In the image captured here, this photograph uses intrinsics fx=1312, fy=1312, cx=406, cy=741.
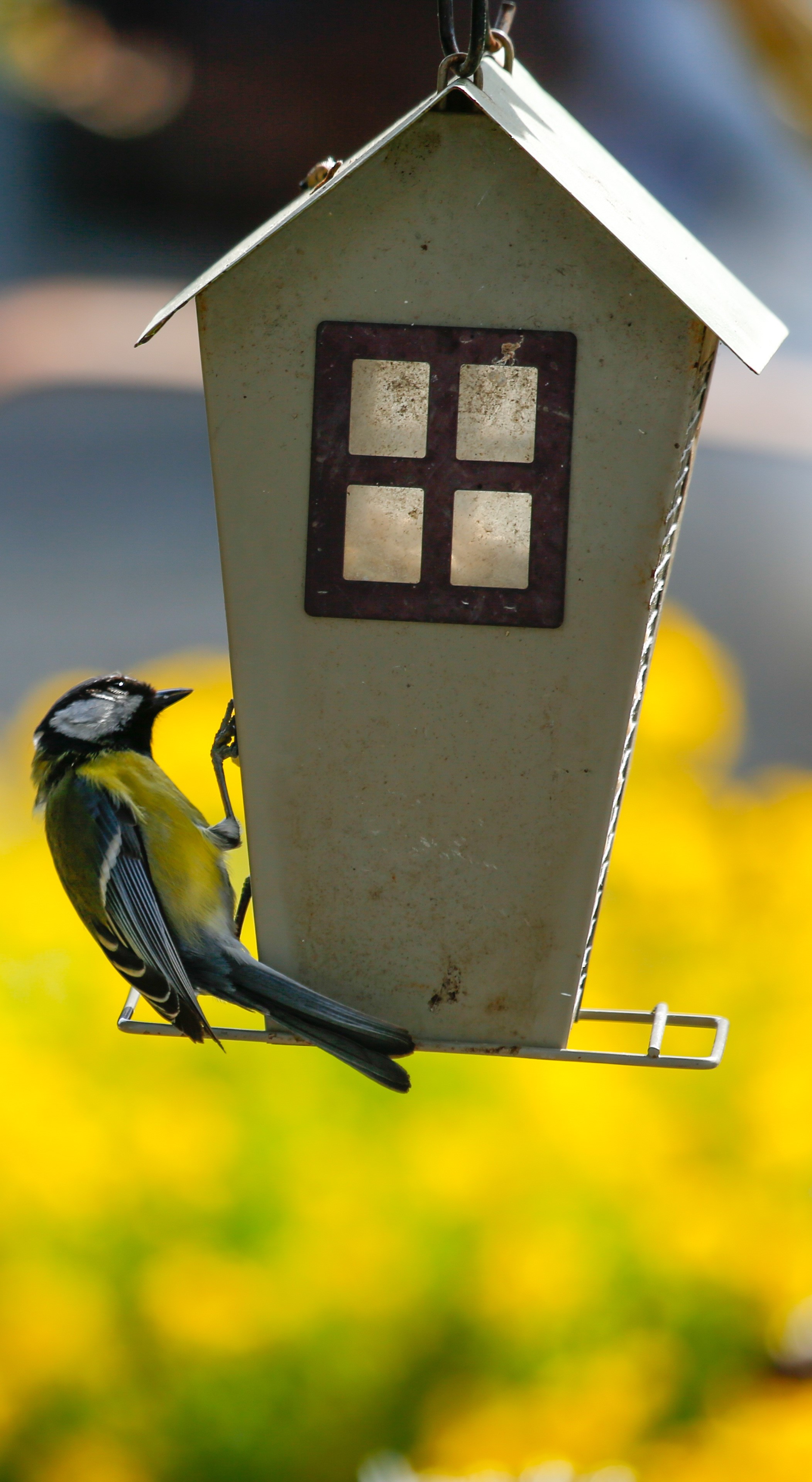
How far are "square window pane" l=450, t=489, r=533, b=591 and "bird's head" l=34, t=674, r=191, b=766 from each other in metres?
0.55

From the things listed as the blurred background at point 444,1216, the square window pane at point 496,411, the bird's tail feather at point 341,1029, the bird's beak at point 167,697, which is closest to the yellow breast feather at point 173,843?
the bird's beak at point 167,697

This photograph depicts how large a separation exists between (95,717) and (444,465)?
0.71 m

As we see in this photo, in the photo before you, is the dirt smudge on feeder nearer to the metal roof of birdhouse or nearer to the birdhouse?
the birdhouse

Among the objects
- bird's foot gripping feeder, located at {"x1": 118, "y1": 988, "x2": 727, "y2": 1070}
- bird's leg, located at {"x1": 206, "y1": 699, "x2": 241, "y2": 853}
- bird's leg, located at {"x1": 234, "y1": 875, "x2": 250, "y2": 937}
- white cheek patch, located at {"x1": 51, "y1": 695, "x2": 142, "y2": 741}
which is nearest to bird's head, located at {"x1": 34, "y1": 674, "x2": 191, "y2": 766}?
white cheek patch, located at {"x1": 51, "y1": 695, "x2": 142, "y2": 741}

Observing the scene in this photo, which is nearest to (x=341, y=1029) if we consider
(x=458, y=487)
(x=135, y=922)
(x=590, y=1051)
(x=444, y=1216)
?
(x=590, y=1051)

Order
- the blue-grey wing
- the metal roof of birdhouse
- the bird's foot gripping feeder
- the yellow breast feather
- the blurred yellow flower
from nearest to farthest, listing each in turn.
Answer: the metal roof of birdhouse → the bird's foot gripping feeder → the blue-grey wing → the yellow breast feather → the blurred yellow flower

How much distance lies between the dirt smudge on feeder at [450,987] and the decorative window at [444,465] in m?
0.32

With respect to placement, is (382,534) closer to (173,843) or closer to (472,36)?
(472,36)

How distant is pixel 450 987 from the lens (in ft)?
3.90

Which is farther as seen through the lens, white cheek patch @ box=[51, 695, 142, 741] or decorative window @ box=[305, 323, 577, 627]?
white cheek patch @ box=[51, 695, 142, 741]

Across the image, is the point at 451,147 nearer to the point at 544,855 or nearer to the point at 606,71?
the point at 544,855

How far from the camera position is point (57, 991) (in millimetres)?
2014

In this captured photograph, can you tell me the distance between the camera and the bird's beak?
1460mm

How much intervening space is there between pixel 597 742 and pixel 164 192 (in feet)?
9.19
